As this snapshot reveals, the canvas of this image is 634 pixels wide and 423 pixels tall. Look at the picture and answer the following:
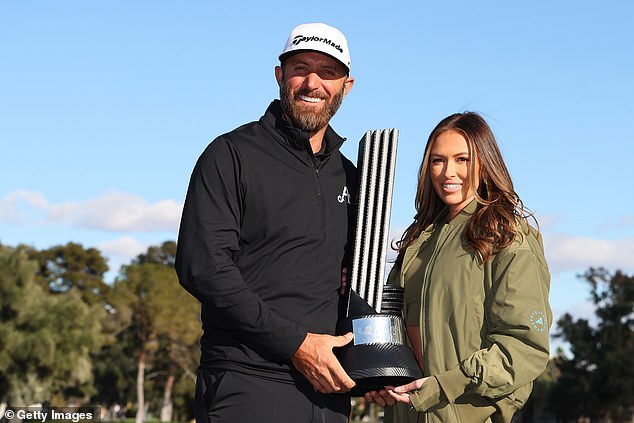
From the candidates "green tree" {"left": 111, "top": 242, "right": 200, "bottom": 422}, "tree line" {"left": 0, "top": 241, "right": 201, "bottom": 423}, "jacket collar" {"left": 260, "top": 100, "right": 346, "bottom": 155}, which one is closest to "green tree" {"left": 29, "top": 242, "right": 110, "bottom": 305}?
"tree line" {"left": 0, "top": 241, "right": 201, "bottom": 423}

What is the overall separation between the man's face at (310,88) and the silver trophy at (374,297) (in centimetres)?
35

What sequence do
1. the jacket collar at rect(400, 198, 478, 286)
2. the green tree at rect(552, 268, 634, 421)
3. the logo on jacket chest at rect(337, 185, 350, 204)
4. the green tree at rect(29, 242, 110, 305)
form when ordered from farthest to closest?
the green tree at rect(29, 242, 110, 305) → the green tree at rect(552, 268, 634, 421) → the logo on jacket chest at rect(337, 185, 350, 204) → the jacket collar at rect(400, 198, 478, 286)

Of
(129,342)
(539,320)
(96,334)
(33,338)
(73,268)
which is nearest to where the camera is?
(539,320)

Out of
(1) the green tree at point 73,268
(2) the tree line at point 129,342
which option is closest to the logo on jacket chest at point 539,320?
(2) the tree line at point 129,342

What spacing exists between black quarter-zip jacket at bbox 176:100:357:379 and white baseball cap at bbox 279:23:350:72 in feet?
1.47

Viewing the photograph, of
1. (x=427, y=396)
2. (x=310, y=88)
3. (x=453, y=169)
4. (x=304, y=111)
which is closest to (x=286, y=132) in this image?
(x=304, y=111)

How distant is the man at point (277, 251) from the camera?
16.7 feet

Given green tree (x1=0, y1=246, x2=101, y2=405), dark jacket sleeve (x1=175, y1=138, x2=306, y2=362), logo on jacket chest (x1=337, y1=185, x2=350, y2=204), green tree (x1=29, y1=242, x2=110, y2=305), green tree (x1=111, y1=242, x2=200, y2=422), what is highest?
green tree (x1=29, y1=242, x2=110, y2=305)

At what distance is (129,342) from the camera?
270 ft

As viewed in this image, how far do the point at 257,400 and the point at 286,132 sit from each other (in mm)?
1589

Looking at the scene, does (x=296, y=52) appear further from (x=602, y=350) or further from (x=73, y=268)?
(x=73, y=268)

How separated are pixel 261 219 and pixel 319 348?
0.81 m

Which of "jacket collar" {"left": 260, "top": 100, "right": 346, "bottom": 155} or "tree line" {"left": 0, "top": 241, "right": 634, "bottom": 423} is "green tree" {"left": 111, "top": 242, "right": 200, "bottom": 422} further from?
"jacket collar" {"left": 260, "top": 100, "right": 346, "bottom": 155}

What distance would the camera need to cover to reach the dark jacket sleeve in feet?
16.5
